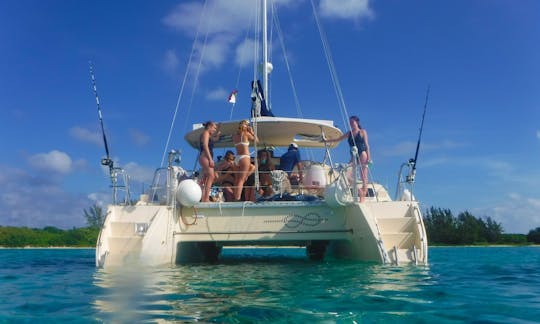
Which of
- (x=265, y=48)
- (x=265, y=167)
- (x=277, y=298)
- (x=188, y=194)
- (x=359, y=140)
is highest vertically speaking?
(x=265, y=48)

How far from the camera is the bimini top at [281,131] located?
1033 centimetres

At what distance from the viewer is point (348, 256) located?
347 inches

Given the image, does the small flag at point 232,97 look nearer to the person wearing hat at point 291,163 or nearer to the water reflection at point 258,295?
the person wearing hat at point 291,163

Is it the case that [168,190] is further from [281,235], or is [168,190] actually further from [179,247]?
[281,235]

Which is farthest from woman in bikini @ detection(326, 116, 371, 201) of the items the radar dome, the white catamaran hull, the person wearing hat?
the radar dome

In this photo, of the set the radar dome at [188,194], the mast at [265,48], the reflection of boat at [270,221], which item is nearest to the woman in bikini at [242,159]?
the reflection of boat at [270,221]

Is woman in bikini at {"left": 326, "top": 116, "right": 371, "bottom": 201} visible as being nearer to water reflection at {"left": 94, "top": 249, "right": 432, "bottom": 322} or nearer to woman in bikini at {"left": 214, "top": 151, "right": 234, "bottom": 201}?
woman in bikini at {"left": 214, "top": 151, "right": 234, "bottom": 201}

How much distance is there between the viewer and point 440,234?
125 ft

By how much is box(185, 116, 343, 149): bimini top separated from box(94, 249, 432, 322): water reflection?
453 cm

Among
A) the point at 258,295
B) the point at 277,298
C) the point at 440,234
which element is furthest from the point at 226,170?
the point at 440,234

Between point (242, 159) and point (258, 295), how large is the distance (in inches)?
182

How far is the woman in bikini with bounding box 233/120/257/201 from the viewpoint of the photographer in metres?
8.84

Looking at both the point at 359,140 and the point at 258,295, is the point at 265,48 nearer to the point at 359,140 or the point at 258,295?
the point at 359,140

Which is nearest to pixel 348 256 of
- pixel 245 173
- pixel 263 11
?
pixel 245 173
